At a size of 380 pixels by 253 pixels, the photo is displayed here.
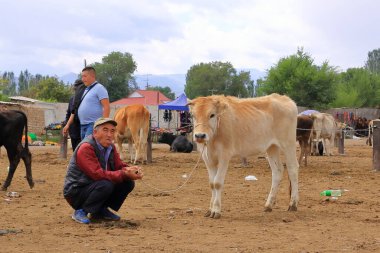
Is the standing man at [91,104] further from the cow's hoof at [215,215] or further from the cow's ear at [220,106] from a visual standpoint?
the cow's hoof at [215,215]

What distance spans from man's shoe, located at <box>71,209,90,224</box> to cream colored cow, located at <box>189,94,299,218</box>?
1718 millimetres

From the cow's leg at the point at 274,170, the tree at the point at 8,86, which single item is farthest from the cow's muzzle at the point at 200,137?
the tree at the point at 8,86

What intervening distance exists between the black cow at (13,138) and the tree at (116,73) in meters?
66.8

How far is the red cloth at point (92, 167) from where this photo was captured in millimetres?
7543

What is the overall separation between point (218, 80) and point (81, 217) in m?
84.8

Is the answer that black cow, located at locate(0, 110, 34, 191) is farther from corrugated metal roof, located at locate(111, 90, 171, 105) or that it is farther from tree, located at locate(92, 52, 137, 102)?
tree, located at locate(92, 52, 137, 102)

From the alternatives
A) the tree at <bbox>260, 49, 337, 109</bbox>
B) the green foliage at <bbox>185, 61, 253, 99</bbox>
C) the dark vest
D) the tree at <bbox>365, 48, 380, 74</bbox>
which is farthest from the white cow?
the tree at <bbox>365, 48, 380, 74</bbox>

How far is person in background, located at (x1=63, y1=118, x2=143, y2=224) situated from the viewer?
7.54 meters

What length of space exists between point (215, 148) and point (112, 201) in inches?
68.5

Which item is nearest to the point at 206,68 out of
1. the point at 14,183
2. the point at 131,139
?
the point at 131,139

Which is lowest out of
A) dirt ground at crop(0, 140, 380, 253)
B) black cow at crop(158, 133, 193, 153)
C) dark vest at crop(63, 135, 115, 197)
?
dirt ground at crop(0, 140, 380, 253)

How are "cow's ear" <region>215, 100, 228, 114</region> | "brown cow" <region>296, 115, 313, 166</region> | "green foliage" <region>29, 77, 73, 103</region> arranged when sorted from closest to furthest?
"cow's ear" <region>215, 100, 228, 114</region> → "brown cow" <region>296, 115, 313, 166</region> → "green foliage" <region>29, 77, 73, 103</region>

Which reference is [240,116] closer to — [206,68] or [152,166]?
[152,166]

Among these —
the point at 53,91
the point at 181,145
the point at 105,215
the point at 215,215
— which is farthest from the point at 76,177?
the point at 53,91
